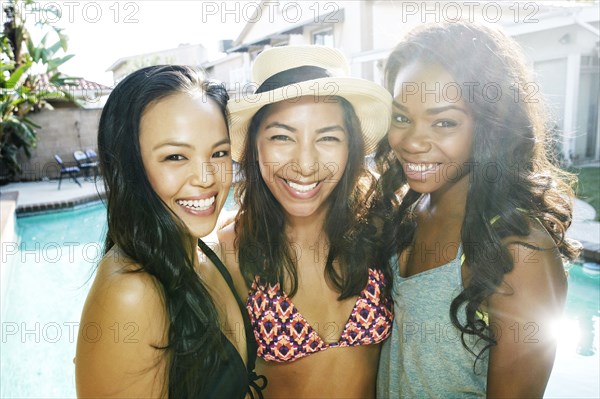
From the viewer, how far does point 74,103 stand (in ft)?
55.3

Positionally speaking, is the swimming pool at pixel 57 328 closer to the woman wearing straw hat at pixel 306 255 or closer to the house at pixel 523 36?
the woman wearing straw hat at pixel 306 255

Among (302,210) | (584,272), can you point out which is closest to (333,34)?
(584,272)

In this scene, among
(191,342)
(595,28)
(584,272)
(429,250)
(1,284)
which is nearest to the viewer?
(191,342)

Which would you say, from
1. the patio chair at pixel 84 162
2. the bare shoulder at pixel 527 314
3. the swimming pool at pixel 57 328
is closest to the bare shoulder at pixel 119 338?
the bare shoulder at pixel 527 314

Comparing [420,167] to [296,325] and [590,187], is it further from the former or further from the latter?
[590,187]

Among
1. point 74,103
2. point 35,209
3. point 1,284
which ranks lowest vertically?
point 35,209

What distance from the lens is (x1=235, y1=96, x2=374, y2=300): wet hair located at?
7.39 ft

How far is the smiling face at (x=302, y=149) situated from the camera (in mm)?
2070

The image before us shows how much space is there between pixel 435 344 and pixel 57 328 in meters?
5.73

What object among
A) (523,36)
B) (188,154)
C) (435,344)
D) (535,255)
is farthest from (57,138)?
(535,255)

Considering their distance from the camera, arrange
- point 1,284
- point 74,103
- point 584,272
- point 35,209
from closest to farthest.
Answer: point 1,284 → point 584,272 → point 35,209 → point 74,103

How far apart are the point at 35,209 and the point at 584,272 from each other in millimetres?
10937

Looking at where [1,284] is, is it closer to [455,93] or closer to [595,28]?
[455,93]

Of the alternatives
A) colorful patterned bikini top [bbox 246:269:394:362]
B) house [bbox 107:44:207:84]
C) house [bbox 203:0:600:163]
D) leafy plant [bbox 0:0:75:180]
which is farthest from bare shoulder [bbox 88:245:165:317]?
house [bbox 107:44:207:84]
